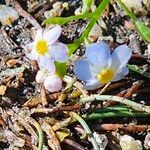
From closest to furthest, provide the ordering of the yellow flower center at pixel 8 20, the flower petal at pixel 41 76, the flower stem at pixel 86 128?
1. the flower stem at pixel 86 128
2. the flower petal at pixel 41 76
3. the yellow flower center at pixel 8 20

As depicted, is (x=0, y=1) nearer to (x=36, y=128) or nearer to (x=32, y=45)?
(x=32, y=45)

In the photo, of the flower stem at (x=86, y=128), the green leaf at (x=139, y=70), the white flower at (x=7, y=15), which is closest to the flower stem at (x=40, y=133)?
the flower stem at (x=86, y=128)

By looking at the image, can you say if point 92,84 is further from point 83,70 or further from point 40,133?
point 40,133

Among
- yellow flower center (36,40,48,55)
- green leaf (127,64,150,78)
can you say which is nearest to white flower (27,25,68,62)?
yellow flower center (36,40,48,55)

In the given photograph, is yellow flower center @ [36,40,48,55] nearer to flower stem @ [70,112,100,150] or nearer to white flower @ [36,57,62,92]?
white flower @ [36,57,62,92]

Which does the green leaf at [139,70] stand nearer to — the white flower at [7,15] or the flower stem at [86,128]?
the flower stem at [86,128]

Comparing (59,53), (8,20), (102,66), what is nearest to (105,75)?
(102,66)

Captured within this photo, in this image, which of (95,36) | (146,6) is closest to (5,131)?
(95,36)
